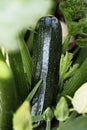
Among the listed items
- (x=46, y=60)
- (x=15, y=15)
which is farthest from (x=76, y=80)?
(x=15, y=15)

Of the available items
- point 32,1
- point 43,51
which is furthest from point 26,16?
point 43,51

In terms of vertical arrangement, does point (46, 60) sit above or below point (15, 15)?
below

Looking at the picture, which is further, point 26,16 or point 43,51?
point 43,51

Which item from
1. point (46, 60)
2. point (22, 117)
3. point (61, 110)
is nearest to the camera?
point (22, 117)

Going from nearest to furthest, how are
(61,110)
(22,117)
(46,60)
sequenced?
(22,117)
(61,110)
(46,60)

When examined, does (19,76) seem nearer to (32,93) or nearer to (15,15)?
(32,93)

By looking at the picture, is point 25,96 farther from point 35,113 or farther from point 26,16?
point 26,16
